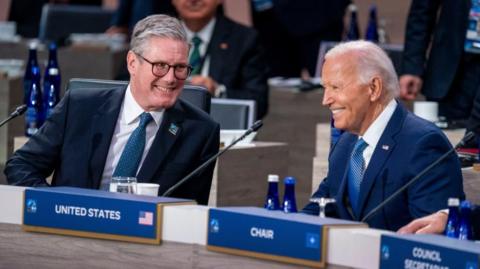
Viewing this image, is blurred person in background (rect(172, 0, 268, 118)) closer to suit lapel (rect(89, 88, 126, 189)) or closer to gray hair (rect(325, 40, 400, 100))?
suit lapel (rect(89, 88, 126, 189))

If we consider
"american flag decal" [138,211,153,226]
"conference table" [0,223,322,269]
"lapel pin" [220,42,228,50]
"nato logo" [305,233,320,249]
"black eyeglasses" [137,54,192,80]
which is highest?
"black eyeglasses" [137,54,192,80]

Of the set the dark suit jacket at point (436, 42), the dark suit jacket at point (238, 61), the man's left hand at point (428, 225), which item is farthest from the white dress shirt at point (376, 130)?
the dark suit jacket at point (238, 61)

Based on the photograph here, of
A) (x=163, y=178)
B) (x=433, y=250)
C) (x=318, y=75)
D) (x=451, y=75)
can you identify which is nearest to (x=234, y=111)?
(x=451, y=75)

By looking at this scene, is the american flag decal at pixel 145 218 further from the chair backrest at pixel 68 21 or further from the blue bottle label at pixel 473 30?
the chair backrest at pixel 68 21

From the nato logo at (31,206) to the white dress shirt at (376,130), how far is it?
1035mm

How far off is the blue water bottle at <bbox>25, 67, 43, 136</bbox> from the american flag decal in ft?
7.82

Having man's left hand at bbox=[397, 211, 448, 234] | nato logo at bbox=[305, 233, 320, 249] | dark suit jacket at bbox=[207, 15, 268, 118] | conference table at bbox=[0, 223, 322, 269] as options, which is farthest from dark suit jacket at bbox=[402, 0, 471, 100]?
nato logo at bbox=[305, 233, 320, 249]

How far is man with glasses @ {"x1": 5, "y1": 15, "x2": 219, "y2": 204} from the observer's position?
15.0 ft

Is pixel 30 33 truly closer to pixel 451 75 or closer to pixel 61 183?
pixel 451 75

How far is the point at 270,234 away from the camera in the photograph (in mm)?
3252

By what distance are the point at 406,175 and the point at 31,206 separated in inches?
43.1

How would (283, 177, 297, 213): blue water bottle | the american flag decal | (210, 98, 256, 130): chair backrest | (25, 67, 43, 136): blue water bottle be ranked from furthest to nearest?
1. (210, 98, 256, 130): chair backrest
2. (25, 67, 43, 136): blue water bottle
3. (283, 177, 297, 213): blue water bottle
4. the american flag decal

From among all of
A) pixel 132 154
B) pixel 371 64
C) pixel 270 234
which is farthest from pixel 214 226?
pixel 132 154

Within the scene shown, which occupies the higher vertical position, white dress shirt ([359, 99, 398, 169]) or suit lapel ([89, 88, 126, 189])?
white dress shirt ([359, 99, 398, 169])
